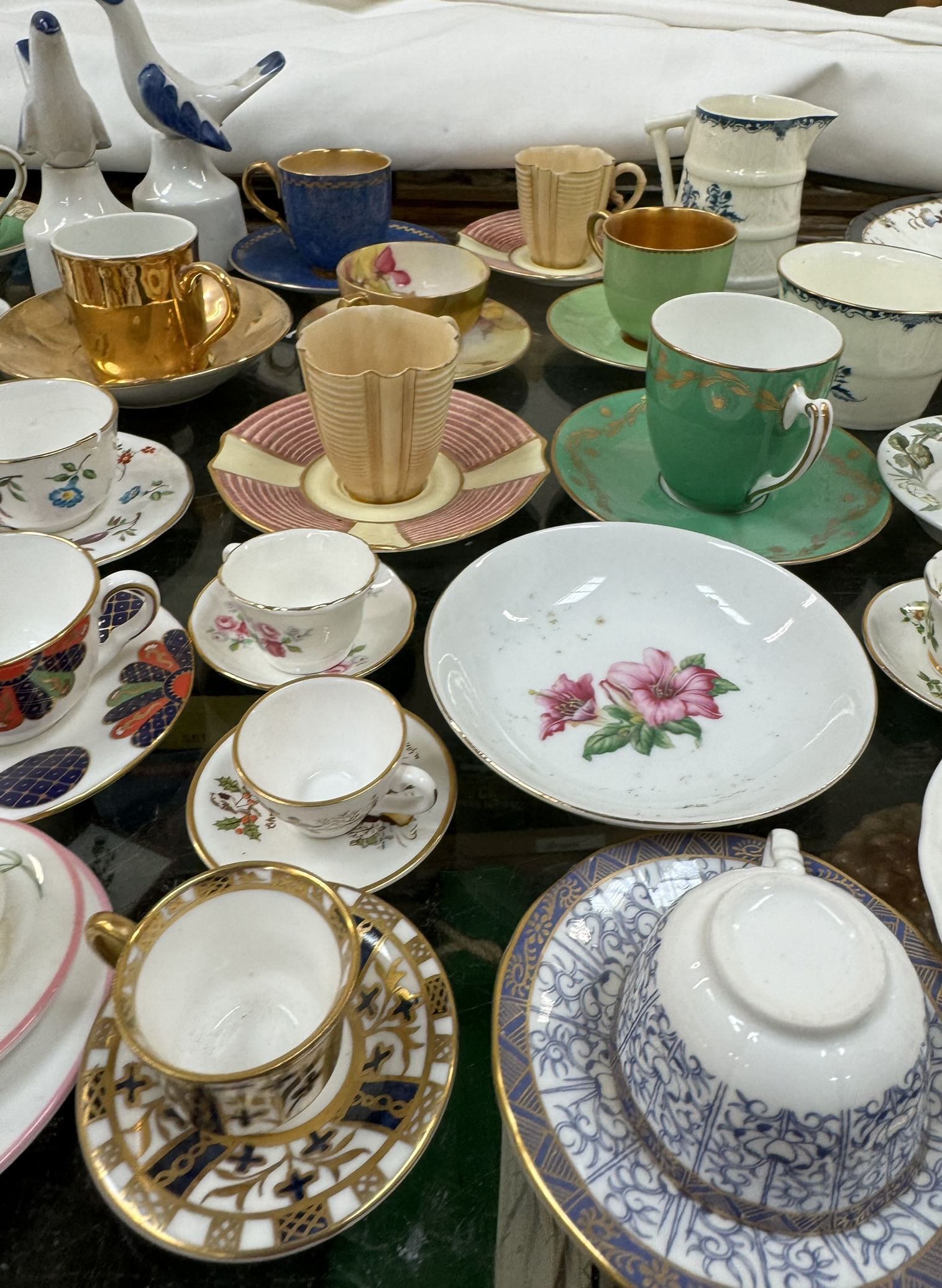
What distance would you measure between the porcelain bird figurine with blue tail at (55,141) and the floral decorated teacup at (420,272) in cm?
26

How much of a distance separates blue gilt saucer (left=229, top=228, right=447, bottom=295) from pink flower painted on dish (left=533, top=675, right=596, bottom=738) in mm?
609

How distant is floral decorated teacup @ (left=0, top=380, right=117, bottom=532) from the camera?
0.64 meters

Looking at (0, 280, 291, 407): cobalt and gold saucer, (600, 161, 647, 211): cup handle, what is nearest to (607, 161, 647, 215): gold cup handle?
(600, 161, 647, 211): cup handle

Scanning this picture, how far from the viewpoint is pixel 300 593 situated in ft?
2.01

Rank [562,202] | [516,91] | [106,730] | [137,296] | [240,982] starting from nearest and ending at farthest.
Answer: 1. [240,982]
2. [106,730]
3. [137,296]
4. [562,202]
5. [516,91]

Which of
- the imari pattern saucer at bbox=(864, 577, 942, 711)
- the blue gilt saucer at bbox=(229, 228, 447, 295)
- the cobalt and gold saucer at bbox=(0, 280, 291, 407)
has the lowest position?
the imari pattern saucer at bbox=(864, 577, 942, 711)

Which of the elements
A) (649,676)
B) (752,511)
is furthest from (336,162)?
(649,676)

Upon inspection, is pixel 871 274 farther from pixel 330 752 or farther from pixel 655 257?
pixel 330 752

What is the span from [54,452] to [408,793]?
0.37 m

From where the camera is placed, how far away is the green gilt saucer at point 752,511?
673mm

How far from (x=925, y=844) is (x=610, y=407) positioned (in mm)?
496

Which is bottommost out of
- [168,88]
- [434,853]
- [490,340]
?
[434,853]

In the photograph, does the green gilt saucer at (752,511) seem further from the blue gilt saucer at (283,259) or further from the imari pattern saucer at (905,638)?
the blue gilt saucer at (283,259)

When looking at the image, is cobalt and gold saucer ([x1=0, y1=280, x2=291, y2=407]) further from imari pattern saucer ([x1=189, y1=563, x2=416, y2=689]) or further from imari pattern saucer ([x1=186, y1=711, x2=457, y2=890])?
imari pattern saucer ([x1=186, y1=711, x2=457, y2=890])
